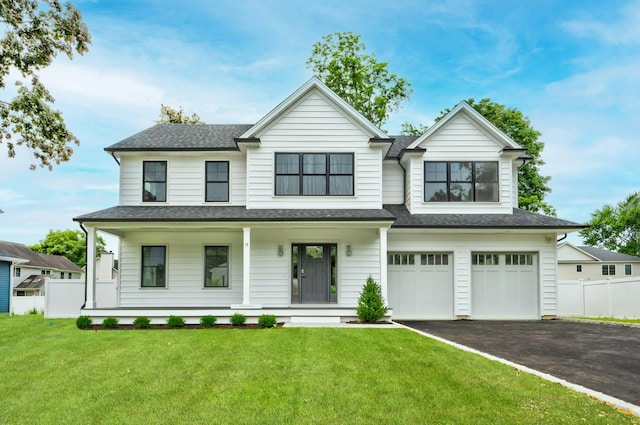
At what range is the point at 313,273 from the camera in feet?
52.0

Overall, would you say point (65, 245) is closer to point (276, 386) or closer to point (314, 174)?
point (314, 174)

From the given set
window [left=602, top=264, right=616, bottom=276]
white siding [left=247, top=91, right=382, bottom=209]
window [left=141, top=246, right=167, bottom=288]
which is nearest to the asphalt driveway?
white siding [left=247, top=91, right=382, bottom=209]

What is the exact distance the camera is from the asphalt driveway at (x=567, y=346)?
23.6 feet

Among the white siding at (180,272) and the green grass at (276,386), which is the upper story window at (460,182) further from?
the green grass at (276,386)

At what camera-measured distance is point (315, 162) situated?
52.1 feet

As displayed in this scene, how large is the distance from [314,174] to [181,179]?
4797 millimetres

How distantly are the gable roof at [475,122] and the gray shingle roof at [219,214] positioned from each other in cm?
351

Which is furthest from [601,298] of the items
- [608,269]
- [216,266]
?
[608,269]

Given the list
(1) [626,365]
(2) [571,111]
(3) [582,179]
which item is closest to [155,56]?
(1) [626,365]

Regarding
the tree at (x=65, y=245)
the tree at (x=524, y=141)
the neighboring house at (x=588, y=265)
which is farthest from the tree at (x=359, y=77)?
the tree at (x=65, y=245)

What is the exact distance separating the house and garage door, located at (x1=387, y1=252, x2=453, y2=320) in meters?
0.03

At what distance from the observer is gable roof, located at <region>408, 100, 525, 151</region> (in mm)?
16625

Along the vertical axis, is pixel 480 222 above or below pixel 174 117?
below

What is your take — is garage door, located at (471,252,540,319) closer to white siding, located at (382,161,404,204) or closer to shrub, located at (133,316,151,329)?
white siding, located at (382,161,404,204)
